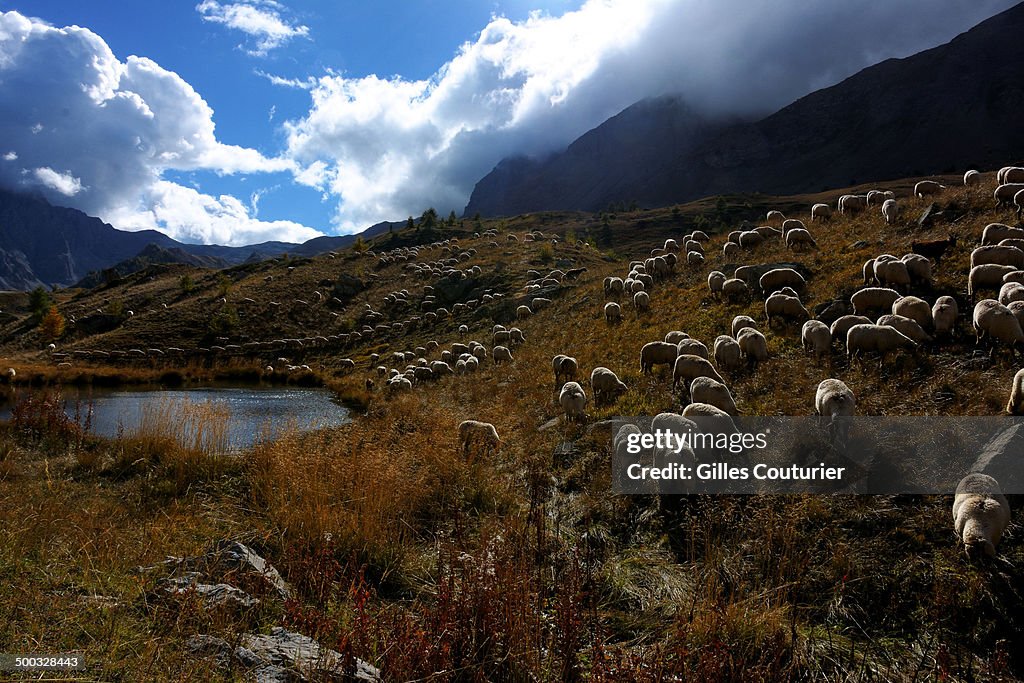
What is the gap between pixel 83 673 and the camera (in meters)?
3.16

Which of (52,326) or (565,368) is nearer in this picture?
(565,368)

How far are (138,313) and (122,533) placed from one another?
162 ft

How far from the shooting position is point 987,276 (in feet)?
33.1

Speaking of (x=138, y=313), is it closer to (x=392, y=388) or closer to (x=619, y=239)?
(x=392, y=388)

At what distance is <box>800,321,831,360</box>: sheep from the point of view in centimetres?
1043

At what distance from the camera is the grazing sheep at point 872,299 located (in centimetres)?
1117

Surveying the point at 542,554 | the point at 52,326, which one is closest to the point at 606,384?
the point at 542,554

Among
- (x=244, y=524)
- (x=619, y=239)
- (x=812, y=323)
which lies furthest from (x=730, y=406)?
(x=619, y=239)

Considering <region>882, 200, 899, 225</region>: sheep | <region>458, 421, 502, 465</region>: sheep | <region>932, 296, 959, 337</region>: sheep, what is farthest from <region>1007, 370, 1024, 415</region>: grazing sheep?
<region>882, 200, 899, 225</region>: sheep

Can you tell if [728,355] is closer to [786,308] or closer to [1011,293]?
[786,308]

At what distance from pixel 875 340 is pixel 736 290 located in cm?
659

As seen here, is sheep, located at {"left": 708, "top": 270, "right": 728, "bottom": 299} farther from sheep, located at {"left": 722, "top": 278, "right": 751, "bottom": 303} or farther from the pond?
the pond

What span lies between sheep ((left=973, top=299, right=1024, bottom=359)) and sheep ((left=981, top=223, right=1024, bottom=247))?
4.84 m

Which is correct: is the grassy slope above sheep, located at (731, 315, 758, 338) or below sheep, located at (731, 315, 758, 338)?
below
